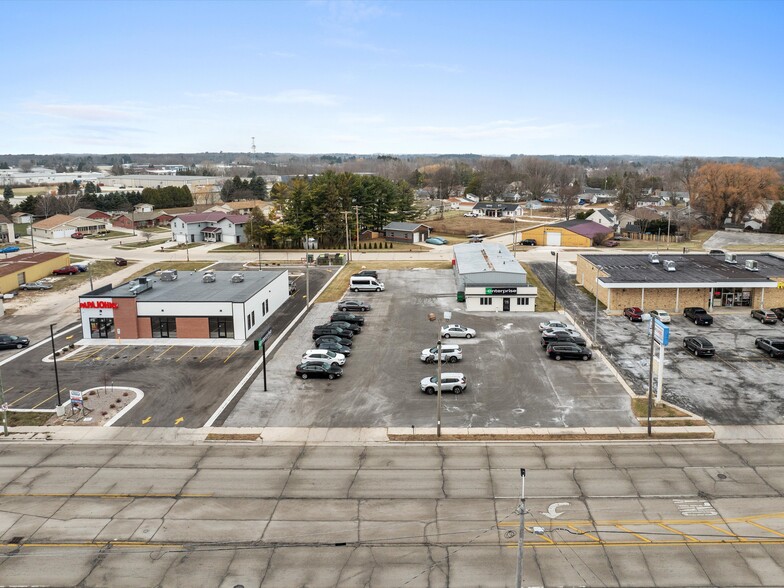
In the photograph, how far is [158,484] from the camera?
95.8ft

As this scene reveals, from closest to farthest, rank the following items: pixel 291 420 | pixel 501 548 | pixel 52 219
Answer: pixel 501 548 → pixel 291 420 → pixel 52 219

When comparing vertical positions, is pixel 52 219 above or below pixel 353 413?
above

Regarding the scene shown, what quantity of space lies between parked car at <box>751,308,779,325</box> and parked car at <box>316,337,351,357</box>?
3989 centimetres

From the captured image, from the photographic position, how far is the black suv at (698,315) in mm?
55844

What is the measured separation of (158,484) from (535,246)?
85998 mm

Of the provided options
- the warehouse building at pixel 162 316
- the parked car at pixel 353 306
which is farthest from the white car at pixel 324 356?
the parked car at pixel 353 306

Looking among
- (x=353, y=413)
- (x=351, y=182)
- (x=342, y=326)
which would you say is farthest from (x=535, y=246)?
(x=353, y=413)

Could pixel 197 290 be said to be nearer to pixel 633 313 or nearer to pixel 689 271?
pixel 633 313

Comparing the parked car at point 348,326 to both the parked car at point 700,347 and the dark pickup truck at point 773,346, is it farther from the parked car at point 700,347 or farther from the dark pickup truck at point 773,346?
the dark pickup truck at point 773,346

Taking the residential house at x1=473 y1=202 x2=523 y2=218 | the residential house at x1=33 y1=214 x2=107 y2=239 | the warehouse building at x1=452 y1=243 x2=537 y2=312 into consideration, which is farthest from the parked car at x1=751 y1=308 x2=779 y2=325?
the residential house at x1=33 y1=214 x2=107 y2=239

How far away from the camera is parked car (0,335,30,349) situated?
5009 centimetres

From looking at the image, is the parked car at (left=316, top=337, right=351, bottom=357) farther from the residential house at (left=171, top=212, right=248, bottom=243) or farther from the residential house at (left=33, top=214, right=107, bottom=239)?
the residential house at (left=33, top=214, right=107, bottom=239)

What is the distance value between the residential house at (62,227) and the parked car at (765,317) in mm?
124240

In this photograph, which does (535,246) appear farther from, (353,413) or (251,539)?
(251,539)
